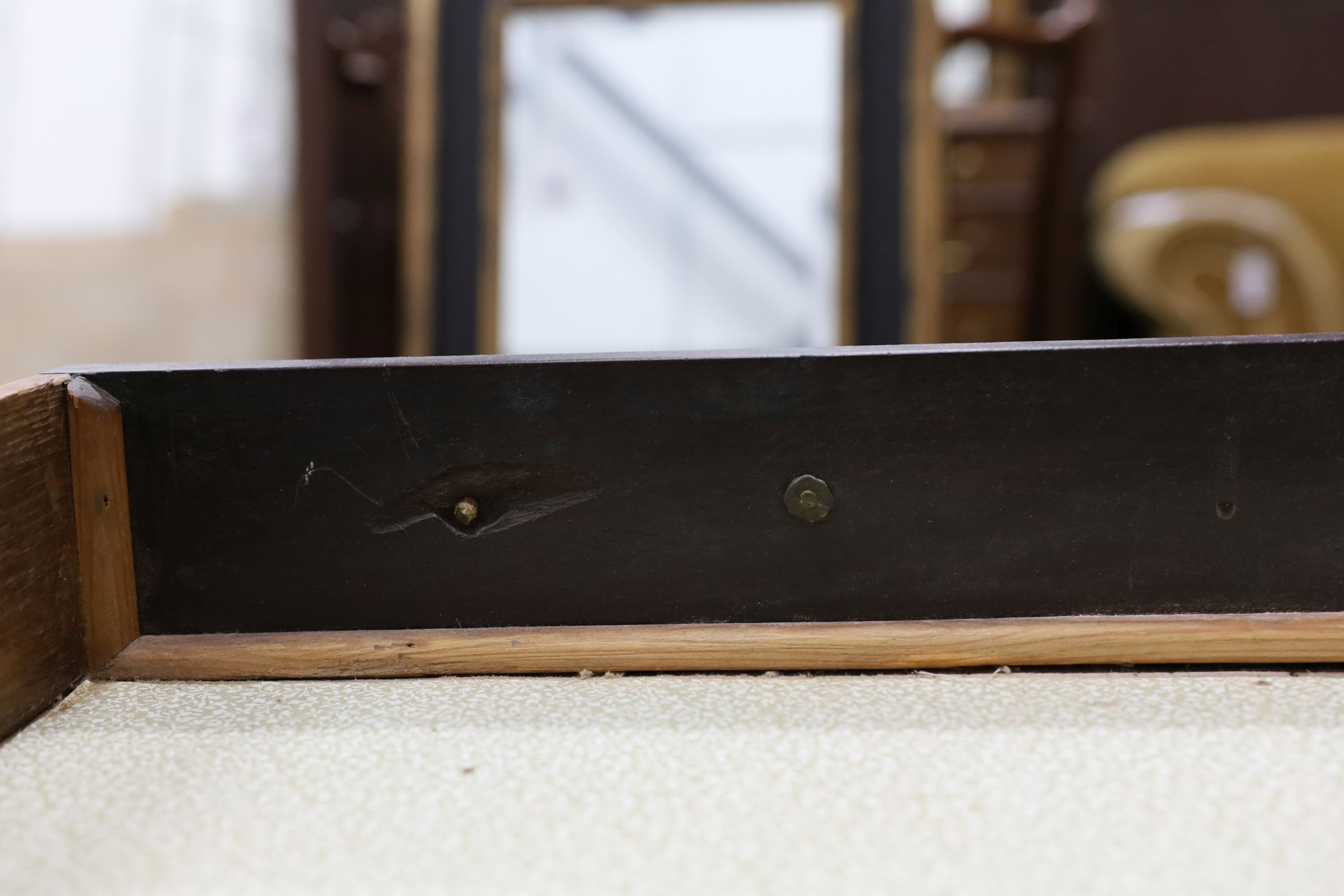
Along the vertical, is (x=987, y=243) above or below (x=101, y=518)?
above

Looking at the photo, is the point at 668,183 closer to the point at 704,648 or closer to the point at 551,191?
the point at 551,191

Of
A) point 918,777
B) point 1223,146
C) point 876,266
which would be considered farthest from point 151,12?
point 1223,146

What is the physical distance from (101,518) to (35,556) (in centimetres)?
4

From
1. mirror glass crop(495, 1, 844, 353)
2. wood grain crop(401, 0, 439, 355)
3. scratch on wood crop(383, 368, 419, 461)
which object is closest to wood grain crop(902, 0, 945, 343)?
mirror glass crop(495, 1, 844, 353)

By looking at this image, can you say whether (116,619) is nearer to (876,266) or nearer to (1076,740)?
(1076,740)

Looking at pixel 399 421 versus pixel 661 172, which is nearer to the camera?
pixel 399 421

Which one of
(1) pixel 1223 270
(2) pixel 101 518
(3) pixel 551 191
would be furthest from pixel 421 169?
(1) pixel 1223 270

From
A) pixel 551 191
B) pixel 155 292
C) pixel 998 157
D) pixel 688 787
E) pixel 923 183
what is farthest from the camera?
pixel 998 157

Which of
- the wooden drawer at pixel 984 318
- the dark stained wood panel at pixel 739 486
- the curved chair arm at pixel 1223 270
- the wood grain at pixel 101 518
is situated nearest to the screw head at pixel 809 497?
the dark stained wood panel at pixel 739 486

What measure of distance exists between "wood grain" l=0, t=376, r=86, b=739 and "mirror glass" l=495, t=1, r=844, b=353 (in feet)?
3.72

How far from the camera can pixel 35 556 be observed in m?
0.41

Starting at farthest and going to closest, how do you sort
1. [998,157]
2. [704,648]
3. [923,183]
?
1. [998,157]
2. [923,183]
3. [704,648]

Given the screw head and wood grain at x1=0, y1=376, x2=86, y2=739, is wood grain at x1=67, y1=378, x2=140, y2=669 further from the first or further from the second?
the screw head

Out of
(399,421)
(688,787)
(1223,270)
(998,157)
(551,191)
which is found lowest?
(688,787)
